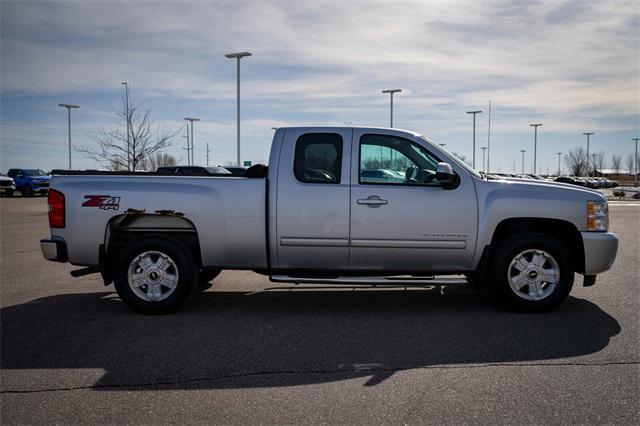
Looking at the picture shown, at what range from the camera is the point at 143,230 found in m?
6.55

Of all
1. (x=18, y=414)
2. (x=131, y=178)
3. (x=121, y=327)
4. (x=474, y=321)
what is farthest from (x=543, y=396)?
(x=131, y=178)

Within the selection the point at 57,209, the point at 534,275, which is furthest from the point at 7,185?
the point at 534,275

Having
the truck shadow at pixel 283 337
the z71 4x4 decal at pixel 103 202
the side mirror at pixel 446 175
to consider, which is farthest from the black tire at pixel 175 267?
the side mirror at pixel 446 175

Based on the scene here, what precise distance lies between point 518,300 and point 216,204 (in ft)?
11.3

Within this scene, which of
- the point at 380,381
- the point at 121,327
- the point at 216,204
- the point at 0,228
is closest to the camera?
the point at 380,381

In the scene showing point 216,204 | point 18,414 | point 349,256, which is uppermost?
point 216,204

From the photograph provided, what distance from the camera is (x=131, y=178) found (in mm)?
6469

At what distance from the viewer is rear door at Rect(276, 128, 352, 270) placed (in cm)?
628

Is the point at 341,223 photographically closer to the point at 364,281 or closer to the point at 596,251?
the point at 364,281

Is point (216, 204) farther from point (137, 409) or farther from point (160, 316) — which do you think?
point (137, 409)

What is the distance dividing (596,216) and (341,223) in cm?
284

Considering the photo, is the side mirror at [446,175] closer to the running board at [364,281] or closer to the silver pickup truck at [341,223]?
the silver pickup truck at [341,223]

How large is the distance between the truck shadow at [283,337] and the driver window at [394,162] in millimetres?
1489

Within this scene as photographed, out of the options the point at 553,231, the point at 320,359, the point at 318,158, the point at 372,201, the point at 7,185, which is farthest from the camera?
the point at 7,185
